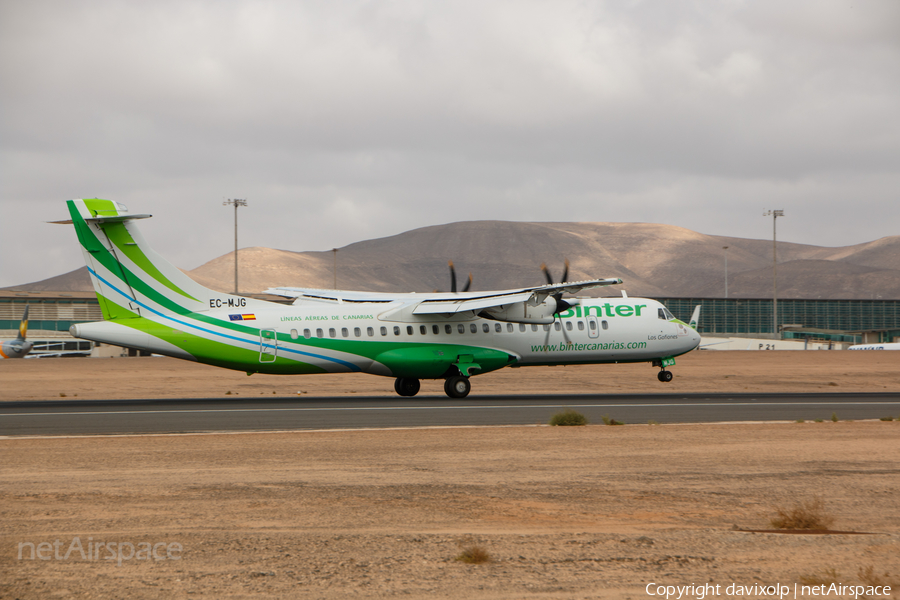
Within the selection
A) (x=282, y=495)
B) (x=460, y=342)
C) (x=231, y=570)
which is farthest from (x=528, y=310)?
(x=231, y=570)

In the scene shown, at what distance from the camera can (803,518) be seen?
8.94m

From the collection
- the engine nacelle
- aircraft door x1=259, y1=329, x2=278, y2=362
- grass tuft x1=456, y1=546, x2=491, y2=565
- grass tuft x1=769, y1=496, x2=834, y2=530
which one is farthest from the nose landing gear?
grass tuft x1=456, y1=546, x2=491, y2=565

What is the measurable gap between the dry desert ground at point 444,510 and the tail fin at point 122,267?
11.1m

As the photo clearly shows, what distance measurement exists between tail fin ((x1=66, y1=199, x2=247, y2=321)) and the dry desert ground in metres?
11.1

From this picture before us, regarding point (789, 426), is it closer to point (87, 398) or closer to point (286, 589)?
point (286, 589)

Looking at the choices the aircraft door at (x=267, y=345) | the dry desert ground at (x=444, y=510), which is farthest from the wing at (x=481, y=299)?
the dry desert ground at (x=444, y=510)

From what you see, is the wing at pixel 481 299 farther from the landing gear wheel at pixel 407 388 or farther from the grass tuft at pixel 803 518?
the grass tuft at pixel 803 518

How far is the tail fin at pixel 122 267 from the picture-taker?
27.9 metres

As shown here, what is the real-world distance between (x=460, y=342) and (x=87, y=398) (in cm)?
1574

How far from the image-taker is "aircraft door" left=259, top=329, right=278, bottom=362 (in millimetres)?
28734

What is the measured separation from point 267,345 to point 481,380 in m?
16.0

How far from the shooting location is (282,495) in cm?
1106

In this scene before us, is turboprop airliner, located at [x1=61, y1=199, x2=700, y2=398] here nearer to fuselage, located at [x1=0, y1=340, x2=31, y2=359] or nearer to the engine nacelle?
the engine nacelle

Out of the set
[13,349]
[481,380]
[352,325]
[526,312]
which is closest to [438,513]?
[352,325]
